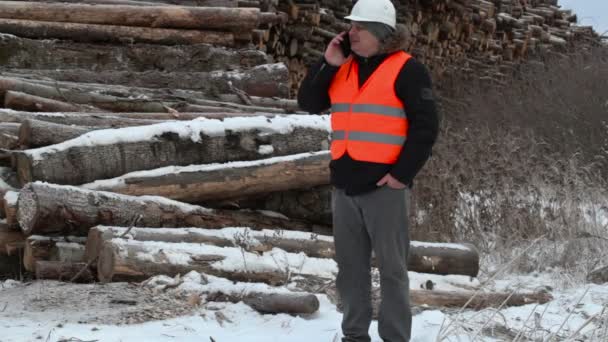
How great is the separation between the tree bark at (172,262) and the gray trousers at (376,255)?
1325 mm

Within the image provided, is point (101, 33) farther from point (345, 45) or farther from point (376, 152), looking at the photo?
point (376, 152)

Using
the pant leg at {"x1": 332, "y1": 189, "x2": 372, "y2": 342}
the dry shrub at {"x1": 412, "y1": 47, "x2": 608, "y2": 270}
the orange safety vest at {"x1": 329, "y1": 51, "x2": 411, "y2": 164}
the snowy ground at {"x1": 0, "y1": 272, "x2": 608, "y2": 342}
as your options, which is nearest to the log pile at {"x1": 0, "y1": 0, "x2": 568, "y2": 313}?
the snowy ground at {"x1": 0, "y1": 272, "x2": 608, "y2": 342}

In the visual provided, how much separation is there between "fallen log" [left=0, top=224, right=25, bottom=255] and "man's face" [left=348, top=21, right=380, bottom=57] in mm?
3039

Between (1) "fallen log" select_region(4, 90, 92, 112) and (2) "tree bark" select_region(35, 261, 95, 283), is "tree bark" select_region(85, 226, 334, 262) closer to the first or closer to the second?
(2) "tree bark" select_region(35, 261, 95, 283)

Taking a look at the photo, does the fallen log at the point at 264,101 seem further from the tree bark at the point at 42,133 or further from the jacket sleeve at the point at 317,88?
the jacket sleeve at the point at 317,88

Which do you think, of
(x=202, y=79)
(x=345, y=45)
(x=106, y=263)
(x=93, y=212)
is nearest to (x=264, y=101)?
(x=202, y=79)

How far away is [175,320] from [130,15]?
5784mm

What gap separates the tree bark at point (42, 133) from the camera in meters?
6.48

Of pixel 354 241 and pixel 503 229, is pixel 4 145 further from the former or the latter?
pixel 503 229

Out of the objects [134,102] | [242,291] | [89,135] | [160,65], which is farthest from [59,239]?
[160,65]

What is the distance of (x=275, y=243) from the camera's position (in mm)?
Result: 6523

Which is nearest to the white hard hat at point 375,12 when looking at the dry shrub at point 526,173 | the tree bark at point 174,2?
the dry shrub at point 526,173

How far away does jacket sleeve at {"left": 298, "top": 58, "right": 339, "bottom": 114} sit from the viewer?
4.76 metres

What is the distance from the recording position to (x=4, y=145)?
6.77 m
